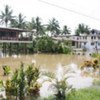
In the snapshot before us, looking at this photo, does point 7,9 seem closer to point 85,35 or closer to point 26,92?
point 85,35

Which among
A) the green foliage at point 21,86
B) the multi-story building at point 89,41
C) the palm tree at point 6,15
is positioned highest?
the palm tree at point 6,15

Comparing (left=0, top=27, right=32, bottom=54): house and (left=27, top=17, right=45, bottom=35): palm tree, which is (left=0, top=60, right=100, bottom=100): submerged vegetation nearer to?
(left=0, top=27, right=32, bottom=54): house

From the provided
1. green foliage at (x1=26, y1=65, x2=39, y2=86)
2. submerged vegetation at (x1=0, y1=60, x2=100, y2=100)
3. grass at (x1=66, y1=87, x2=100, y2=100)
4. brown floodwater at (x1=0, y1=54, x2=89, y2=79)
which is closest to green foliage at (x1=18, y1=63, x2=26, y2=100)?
submerged vegetation at (x1=0, y1=60, x2=100, y2=100)

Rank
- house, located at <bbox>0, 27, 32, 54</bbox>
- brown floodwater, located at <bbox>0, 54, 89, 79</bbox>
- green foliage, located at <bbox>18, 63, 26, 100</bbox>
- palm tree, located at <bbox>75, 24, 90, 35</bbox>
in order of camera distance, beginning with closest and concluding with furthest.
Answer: green foliage, located at <bbox>18, 63, 26, 100</bbox>, brown floodwater, located at <bbox>0, 54, 89, 79</bbox>, house, located at <bbox>0, 27, 32, 54</bbox>, palm tree, located at <bbox>75, 24, 90, 35</bbox>

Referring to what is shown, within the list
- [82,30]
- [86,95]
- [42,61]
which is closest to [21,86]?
[86,95]

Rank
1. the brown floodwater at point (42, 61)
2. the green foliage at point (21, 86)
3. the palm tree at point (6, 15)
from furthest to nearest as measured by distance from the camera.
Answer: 1. the palm tree at point (6, 15)
2. the brown floodwater at point (42, 61)
3. the green foliage at point (21, 86)

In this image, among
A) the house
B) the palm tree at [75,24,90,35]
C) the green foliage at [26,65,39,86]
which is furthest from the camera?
the palm tree at [75,24,90,35]

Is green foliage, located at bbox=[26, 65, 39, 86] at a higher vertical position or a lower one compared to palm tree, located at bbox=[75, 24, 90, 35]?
lower

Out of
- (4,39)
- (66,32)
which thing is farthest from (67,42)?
(66,32)

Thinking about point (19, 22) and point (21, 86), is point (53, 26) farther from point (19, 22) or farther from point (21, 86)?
point (21, 86)

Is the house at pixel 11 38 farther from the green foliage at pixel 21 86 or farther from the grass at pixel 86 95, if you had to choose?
the green foliage at pixel 21 86

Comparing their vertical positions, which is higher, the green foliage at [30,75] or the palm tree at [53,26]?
the palm tree at [53,26]

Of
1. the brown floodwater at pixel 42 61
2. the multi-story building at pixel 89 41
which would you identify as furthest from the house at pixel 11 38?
the multi-story building at pixel 89 41

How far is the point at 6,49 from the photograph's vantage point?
4478 cm
